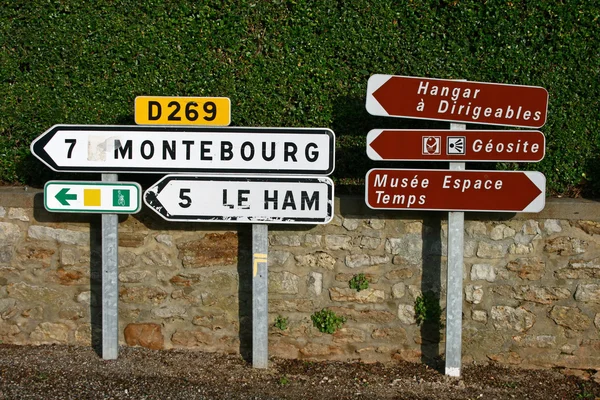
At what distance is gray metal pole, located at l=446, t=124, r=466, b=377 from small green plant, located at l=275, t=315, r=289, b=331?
128 cm

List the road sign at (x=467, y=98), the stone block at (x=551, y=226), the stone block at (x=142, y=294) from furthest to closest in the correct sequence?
the stone block at (x=142, y=294) → the stone block at (x=551, y=226) → the road sign at (x=467, y=98)

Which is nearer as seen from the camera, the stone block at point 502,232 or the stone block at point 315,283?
the stone block at point 502,232

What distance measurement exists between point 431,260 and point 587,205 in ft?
4.11

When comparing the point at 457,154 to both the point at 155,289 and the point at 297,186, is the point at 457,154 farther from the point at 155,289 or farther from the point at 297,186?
the point at 155,289

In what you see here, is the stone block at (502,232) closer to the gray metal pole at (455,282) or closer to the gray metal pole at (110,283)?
the gray metal pole at (455,282)

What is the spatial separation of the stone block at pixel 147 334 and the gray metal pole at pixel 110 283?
238 mm

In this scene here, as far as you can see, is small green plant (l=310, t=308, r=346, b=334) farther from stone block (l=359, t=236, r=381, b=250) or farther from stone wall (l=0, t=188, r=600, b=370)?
stone block (l=359, t=236, r=381, b=250)

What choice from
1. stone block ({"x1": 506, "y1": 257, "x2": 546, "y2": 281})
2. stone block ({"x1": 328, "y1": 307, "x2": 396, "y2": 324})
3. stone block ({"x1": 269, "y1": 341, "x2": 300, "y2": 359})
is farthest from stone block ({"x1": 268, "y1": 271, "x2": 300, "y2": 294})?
stone block ({"x1": 506, "y1": 257, "x2": 546, "y2": 281})

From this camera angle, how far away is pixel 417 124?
17.6 feet

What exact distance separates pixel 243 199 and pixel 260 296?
767 mm

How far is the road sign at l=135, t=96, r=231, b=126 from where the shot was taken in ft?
16.0

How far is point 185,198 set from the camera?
487 cm

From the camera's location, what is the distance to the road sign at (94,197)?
4.91m

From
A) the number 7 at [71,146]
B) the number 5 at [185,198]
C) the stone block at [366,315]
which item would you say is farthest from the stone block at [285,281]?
the number 7 at [71,146]
